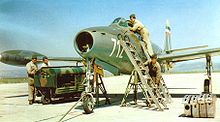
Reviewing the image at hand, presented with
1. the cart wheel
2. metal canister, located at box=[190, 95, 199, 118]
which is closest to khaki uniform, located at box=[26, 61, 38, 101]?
the cart wheel

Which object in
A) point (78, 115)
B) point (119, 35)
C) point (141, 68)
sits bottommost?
point (78, 115)

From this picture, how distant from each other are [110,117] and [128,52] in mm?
3358

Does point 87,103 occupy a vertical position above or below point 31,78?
below

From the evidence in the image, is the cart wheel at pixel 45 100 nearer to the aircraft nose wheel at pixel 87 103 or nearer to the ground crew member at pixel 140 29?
the aircraft nose wheel at pixel 87 103

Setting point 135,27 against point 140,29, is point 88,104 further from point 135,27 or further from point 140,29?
point 140,29

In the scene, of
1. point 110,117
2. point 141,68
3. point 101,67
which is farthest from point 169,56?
point 110,117

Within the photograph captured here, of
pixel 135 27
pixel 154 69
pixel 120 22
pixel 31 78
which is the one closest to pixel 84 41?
pixel 120 22

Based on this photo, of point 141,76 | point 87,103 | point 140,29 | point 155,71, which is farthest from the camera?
point 140,29

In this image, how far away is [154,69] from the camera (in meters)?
13.4

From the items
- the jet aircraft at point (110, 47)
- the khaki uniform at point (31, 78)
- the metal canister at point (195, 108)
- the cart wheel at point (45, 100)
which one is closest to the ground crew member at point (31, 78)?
the khaki uniform at point (31, 78)

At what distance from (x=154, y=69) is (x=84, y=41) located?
3.55 metres

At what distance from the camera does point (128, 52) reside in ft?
40.0

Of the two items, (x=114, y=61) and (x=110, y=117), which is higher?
(x=114, y=61)

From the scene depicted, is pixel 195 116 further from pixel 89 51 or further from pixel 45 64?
pixel 45 64
